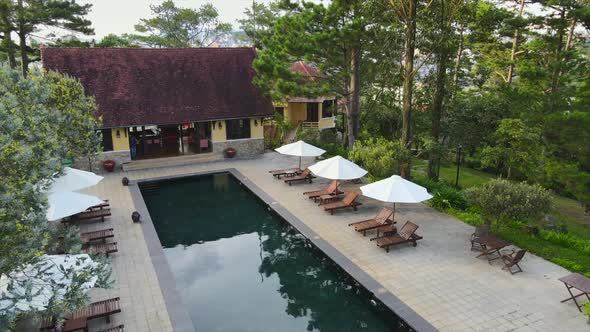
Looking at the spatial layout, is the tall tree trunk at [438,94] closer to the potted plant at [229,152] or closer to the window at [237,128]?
the window at [237,128]

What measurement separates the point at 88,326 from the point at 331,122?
1045 inches

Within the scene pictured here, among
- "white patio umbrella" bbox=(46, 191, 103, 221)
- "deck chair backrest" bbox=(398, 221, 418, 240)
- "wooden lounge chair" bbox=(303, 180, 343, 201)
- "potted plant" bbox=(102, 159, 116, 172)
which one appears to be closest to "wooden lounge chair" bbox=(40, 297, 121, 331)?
"white patio umbrella" bbox=(46, 191, 103, 221)

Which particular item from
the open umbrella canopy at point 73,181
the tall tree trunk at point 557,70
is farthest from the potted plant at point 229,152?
the tall tree trunk at point 557,70

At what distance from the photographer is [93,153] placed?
17016mm

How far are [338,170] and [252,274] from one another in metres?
5.82

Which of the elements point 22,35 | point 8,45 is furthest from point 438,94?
point 22,35

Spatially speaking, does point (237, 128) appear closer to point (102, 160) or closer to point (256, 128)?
point (256, 128)

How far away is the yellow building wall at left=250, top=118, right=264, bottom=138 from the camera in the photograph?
85.7ft

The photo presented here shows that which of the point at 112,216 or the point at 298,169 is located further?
the point at 298,169

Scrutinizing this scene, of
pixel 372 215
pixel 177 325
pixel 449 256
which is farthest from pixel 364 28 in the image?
pixel 177 325

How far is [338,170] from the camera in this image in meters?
16.8

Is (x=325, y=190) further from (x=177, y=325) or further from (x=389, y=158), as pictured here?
(x=177, y=325)

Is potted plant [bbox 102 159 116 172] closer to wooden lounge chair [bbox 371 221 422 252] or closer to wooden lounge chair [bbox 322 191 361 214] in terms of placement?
wooden lounge chair [bbox 322 191 361 214]

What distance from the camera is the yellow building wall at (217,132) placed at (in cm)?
2517
